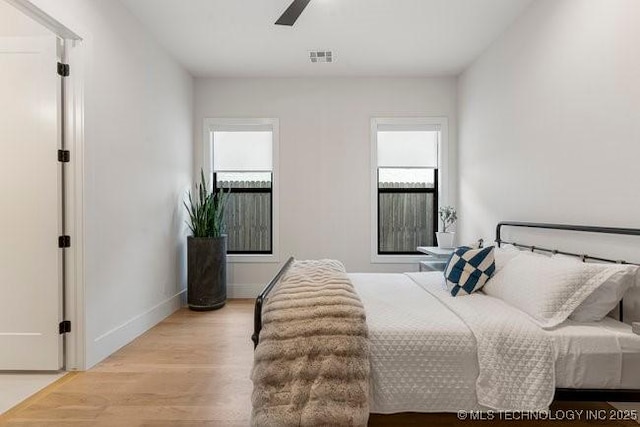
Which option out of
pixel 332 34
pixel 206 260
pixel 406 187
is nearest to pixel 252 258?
pixel 206 260

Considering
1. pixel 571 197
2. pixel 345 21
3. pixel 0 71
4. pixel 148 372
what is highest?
pixel 345 21

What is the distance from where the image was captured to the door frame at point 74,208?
8.77 feet

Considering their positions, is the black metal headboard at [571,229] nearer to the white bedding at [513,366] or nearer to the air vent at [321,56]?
the white bedding at [513,366]

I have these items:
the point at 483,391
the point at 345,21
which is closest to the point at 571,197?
the point at 483,391

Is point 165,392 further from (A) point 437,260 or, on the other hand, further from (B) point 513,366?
(A) point 437,260

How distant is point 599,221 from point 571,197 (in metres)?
0.32

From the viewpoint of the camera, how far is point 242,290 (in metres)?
4.88

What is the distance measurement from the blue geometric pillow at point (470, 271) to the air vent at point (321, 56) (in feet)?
8.98

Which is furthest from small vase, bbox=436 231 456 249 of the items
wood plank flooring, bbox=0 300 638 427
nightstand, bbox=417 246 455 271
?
wood plank flooring, bbox=0 300 638 427

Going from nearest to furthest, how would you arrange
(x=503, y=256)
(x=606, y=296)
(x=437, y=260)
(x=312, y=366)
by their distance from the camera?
(x=312, y=366)
(x=606, y=296)
(x=503, y=256)
(x=437, y=260)

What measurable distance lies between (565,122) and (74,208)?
12.0ft

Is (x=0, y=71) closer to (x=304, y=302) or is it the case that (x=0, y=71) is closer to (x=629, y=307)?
(x=304, y=302)

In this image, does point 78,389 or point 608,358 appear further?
point 78,389

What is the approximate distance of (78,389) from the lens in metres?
2.41
